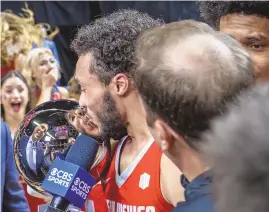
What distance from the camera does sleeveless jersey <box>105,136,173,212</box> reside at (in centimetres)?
141

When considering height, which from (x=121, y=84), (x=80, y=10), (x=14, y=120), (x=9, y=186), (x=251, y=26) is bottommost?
(x=80, y=10)

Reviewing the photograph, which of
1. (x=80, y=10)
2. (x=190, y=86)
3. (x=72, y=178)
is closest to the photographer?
(x=190, y=86)

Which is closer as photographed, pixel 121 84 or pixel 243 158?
pixel 243 158

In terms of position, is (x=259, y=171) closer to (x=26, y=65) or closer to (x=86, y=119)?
(x=86, y=119)

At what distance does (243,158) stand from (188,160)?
0.31 m

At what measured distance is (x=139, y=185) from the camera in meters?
1.47

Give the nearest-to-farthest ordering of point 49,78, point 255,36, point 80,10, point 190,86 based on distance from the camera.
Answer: point 190,86 → point 255,36 → point 49,78 → point 80,10

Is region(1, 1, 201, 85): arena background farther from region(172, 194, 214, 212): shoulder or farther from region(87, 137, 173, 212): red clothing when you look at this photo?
region(172, 194, 214, 212): shoulder

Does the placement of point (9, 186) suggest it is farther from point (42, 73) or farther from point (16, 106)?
point (42, 73)

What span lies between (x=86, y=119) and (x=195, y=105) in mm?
606

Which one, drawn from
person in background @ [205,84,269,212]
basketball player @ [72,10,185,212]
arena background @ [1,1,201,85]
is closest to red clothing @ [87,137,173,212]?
basketball player @ [72,10,185,212]

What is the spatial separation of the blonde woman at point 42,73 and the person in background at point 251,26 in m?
2.13

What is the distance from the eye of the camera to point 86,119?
151 centimetres

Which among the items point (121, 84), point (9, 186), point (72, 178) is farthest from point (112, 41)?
point (9, 186)
